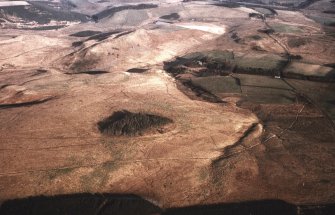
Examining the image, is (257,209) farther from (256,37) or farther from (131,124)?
(256,37)

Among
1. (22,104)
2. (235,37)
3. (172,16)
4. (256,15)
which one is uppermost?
(256,15)

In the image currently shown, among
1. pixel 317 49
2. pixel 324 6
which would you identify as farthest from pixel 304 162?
pixel 324 6

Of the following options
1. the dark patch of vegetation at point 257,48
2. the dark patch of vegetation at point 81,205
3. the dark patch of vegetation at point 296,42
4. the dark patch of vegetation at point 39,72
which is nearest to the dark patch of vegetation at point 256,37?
the dark patch of vegetation at point 257,48

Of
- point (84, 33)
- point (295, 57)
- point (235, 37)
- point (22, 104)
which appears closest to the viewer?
point (22, 104)

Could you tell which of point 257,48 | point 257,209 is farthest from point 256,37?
point 257,209

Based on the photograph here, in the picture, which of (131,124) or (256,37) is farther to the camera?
(256,37)

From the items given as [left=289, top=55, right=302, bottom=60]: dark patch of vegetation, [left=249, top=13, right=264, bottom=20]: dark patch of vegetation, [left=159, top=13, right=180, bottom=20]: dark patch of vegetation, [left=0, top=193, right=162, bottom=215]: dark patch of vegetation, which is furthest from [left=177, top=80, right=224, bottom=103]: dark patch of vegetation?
[left=249, top=13, right=264, bottom=20]: dark patch of vegetation

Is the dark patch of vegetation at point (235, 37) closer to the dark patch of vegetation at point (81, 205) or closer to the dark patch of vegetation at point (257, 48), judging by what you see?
the dark patch of vegetation at point (257, 48)
